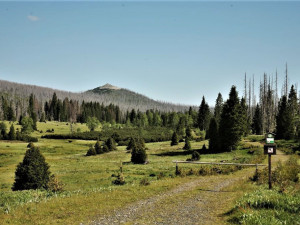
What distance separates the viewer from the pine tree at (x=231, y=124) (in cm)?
5438

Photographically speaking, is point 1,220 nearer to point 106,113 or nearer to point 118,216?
point 118,216

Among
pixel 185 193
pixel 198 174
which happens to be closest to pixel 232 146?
pixel 198 174

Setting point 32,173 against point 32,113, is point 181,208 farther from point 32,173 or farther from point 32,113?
point 32,113

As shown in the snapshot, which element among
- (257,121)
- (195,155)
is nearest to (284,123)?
(195,155)

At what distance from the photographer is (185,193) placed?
1702 centimetres

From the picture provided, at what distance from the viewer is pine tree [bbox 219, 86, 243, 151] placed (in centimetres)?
5438

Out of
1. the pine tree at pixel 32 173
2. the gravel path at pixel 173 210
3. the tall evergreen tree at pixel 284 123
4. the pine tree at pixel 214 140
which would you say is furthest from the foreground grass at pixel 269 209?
the tall evergreen tree at pixel 284 123

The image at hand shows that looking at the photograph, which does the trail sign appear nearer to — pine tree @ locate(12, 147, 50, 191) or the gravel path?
the gravel path

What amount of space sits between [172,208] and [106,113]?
186m

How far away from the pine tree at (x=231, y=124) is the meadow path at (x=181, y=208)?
37.1 meters

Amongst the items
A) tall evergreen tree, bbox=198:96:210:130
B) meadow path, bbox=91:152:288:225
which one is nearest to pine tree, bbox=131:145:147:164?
meadow path, bbox=91:152:288:225

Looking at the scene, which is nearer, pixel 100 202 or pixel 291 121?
pixel 100 202

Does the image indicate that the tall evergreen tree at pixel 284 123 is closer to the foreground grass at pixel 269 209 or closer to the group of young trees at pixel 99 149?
the group of young trees at pixel 99 149

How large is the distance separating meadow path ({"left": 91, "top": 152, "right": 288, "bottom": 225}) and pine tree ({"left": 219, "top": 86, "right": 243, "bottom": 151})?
3711cm
